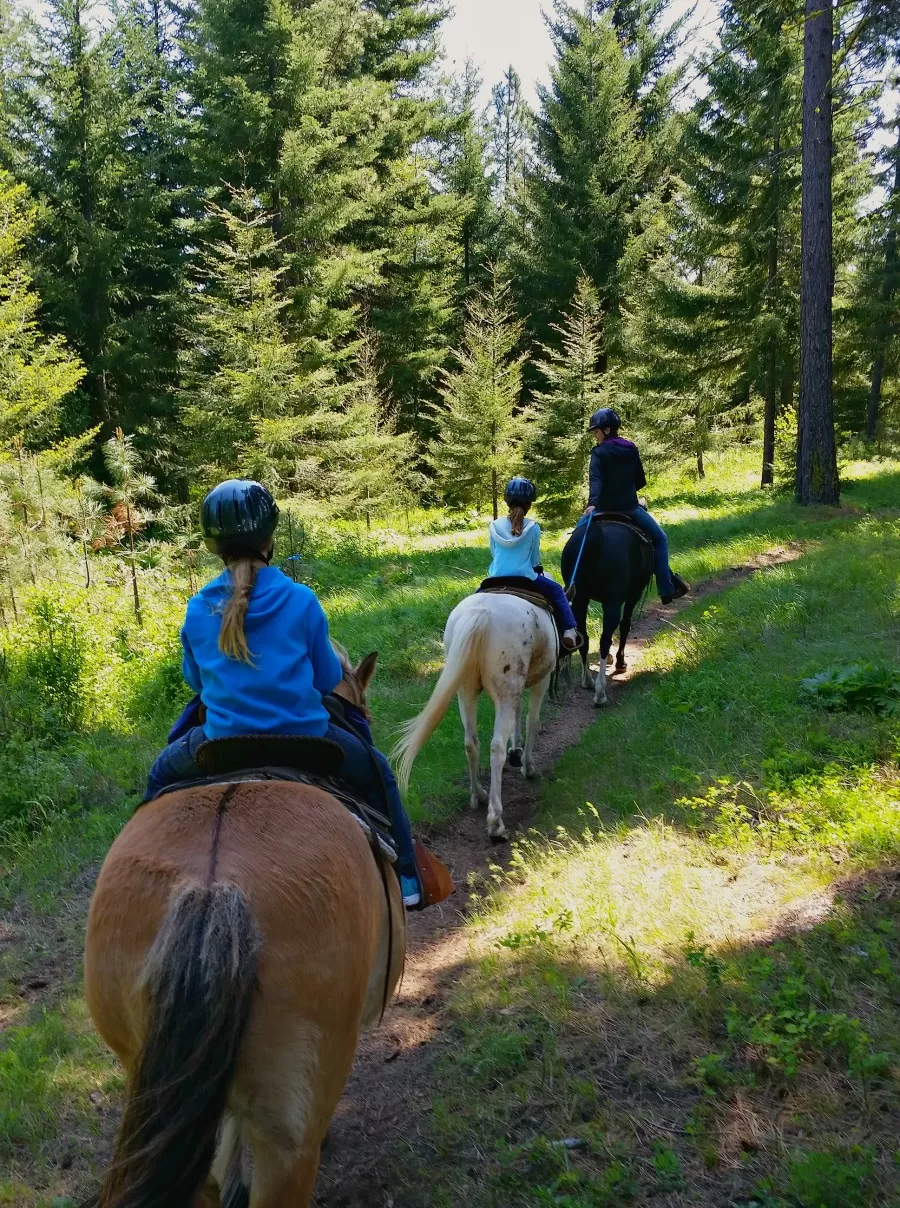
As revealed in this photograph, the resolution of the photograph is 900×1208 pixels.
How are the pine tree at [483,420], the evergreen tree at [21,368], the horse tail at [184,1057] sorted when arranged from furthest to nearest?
1. the pine tree at [483,420]
2. the evergreen tree at [21,368]
3. the horse tail at [184,1057]

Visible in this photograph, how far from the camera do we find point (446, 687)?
19.3 ft

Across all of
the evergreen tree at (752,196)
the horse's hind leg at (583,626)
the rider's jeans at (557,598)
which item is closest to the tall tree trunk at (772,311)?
the evergreen tree at (752,196)

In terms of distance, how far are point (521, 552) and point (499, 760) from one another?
1.88 metres

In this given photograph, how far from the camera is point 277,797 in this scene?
2447mm

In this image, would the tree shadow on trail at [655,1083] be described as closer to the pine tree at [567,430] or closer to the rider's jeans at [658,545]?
the rider's jeans at [658,545]

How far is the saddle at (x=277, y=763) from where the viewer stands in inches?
109

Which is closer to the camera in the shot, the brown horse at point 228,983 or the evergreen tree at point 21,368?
the brown horse at point 228,983

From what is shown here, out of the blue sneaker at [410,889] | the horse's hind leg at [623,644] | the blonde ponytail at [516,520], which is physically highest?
the blonde ponytail at [516,520]

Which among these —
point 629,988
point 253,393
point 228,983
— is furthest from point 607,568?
point 253,393

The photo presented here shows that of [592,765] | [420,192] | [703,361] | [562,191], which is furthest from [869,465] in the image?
[592,765]

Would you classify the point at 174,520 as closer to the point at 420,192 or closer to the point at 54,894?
the point at 54,894

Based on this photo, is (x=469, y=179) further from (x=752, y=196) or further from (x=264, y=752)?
(x=264, y=752)

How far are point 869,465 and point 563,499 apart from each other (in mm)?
11302

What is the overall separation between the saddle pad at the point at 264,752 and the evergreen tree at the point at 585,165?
25.8 meters
